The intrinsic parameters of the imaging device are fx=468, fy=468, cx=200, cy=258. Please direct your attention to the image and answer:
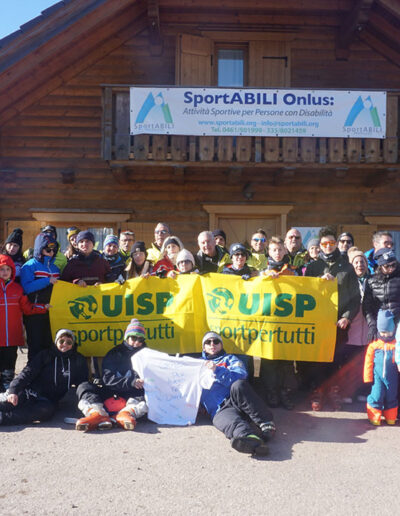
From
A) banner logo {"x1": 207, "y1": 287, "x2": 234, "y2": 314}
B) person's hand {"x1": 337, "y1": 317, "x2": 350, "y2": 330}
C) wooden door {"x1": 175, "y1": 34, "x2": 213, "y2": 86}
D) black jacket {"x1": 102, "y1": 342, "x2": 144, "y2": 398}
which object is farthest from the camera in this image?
wooden door {"x1": 175, "y1": 34, "x2": 213, "y2": 86}

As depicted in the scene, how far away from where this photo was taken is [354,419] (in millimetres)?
4645

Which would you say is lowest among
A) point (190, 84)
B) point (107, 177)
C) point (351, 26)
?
point (107, 177)

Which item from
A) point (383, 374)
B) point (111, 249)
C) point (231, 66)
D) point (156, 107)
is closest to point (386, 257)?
point (383, 374)

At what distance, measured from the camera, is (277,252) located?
539cm

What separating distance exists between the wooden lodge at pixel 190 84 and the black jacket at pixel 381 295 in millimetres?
4642

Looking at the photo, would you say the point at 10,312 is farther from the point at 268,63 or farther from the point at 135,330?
the point at 268,63

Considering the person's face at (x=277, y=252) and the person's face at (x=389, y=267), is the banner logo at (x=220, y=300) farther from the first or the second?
the person's face at (x=389, y=267)

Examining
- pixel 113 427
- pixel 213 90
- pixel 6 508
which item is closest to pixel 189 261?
pixel 113 427

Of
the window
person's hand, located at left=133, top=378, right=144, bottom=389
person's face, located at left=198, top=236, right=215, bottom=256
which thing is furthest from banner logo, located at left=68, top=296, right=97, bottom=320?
the window

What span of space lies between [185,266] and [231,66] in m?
6.44

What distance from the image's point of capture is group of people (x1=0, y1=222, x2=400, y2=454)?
4.49 metres

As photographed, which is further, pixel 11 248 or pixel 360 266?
pixel 11 248

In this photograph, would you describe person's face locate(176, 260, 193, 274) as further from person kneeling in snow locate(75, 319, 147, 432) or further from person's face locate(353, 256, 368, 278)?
person's face locate(353, 256, 368, 278)

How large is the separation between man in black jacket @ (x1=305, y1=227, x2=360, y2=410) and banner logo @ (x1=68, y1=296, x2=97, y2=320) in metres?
2.54
